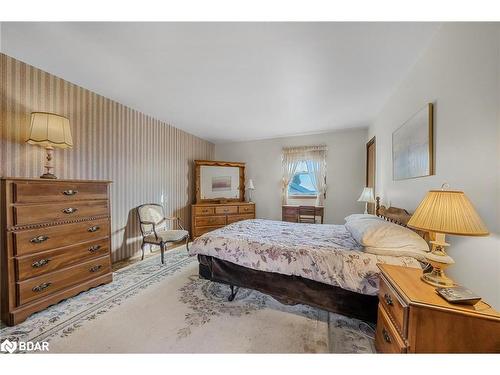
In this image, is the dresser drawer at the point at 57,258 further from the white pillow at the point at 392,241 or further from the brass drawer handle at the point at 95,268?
the white pillow at the point at 392,241

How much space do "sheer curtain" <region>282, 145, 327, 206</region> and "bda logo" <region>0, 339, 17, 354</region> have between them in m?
4.33

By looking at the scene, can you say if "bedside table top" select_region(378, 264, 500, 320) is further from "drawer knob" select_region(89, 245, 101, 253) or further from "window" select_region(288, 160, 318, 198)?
"window" select_region(288, 160, 318, 198)

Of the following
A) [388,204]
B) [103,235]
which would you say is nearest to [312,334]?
Answer: [388,204]

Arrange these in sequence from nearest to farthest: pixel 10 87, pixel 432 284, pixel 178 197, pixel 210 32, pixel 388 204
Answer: pixel 432 284 → pixel 210 32 → pixel 10 87 → pixel 388 204 → pixel 178 197

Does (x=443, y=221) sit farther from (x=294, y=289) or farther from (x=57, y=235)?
(x=57, y=235)

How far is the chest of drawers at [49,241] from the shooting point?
1652 millimetres

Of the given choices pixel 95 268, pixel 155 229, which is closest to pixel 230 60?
pixel 95 268

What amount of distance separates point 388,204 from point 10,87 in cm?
453

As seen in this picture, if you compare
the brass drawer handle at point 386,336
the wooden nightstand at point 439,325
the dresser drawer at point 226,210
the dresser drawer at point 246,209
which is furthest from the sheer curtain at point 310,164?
the wooden nightstand at point 439,325

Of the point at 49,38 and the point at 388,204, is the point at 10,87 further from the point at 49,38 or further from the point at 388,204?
the point at 388,204
